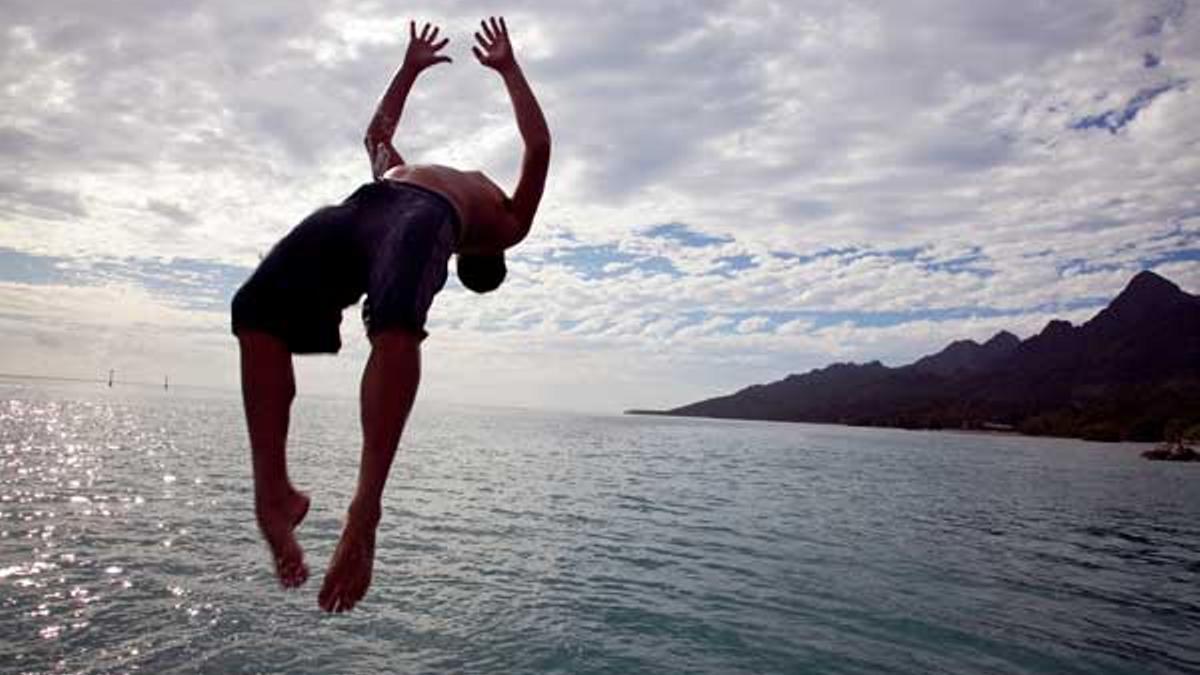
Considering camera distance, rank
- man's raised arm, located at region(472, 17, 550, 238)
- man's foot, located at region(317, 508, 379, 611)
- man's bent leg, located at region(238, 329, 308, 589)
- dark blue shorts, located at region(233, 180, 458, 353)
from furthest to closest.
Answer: man's raised arm, located at region(472, 17, 550, 238) < man's bent leg, located at region(238, 329, 308, 589) < dark blue shorts, located at region(233, 180, 458, 353) < man's foot, located at region(317, 508, 379, 611)

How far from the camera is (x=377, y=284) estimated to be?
2.58m

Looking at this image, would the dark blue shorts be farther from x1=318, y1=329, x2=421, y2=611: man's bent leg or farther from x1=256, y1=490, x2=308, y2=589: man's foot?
x1=256, y1=490, x2=308, y2=589: man's foot

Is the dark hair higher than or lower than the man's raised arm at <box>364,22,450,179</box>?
lower

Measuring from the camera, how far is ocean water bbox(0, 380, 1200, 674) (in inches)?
578

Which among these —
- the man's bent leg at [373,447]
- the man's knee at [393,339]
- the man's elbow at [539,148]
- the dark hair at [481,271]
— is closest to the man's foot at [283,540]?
the man's bent leg at [373,447]

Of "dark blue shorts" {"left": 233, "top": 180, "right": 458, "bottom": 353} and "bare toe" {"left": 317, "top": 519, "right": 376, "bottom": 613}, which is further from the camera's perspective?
"dark blue shorts" {"left": 233, "top": 180, "right": 458, "bottom": 353}

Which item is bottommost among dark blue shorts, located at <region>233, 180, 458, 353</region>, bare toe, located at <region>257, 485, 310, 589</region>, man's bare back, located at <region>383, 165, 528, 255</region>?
bare toe, located at <region>257, 485, 310, 589</region>

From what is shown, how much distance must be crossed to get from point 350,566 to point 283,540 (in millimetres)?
725

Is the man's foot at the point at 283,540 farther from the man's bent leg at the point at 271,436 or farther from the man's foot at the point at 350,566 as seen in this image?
the man's foot at the point at 350,566

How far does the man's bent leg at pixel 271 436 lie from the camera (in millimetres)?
2988

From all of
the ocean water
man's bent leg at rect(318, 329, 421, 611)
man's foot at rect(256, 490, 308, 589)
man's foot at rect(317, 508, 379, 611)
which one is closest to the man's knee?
man's bent leg at rect(318, 329, 421, 611)

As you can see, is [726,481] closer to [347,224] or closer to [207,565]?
[207,565]

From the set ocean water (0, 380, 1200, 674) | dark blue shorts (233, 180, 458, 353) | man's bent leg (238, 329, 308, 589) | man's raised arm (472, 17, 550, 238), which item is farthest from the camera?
ocean water (0, 380, 1200, 674)

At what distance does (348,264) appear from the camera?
9.45 ft
